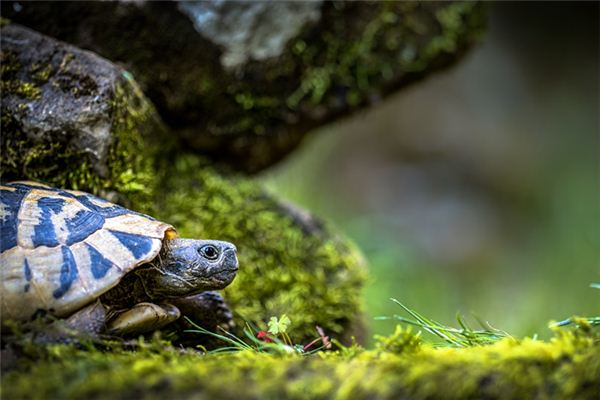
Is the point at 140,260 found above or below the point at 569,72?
below

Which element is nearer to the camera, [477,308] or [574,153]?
[477,308]

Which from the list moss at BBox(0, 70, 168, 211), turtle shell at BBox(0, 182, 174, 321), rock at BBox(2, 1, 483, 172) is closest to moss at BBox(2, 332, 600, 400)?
turtle shell at BBox(0, 182, 174, 321)

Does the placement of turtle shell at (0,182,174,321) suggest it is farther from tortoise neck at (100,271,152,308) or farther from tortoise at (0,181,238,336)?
tortoise neck at (100,271,152,308)

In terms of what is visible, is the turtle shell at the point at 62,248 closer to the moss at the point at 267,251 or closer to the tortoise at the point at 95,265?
the tortoise at the point at 95,265

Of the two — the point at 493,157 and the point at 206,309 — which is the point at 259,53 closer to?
the point at 206,309

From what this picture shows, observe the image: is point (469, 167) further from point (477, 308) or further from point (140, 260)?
point (140, 260)

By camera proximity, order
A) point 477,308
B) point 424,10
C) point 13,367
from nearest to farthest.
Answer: point 13,367, point 424,10, point 477,308

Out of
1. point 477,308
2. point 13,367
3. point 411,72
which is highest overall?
point 411,72

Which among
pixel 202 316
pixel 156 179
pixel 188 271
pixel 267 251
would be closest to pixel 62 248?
pixel 188 271

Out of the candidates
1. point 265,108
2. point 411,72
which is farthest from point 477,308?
point 265,108
